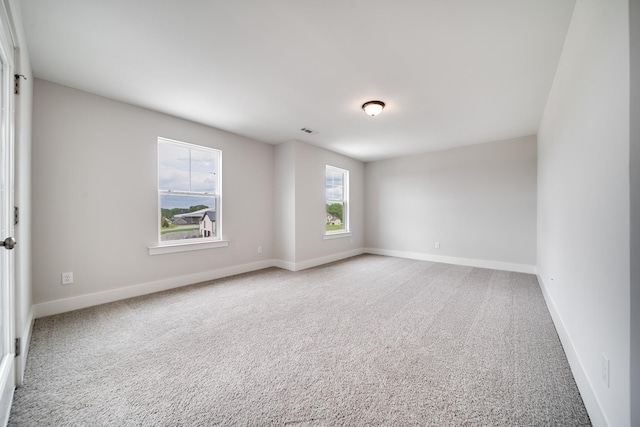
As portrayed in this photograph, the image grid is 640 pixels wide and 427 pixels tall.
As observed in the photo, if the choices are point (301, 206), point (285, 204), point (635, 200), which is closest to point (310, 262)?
point (301, 206)

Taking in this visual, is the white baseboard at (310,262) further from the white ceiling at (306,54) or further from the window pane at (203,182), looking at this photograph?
the white ceiling at (306,54)

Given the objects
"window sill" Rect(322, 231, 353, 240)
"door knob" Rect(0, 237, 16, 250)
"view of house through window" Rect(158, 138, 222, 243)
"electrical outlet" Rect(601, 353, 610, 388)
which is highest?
"view of house through window" Rect(158, 138, 222, 243)

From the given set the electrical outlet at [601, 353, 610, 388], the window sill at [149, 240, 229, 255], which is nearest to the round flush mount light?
the electrical outlet at [601, 353, 610, 388]

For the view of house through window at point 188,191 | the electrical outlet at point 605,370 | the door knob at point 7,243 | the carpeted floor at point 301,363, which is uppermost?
the view of house through window at point 188,191

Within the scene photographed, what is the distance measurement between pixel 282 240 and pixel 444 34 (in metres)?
3.82

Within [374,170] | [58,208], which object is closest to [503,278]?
[374,170]

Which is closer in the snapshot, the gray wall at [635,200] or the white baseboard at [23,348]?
the gray wall at [635,200]

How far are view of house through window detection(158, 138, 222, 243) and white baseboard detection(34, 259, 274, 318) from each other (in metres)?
0.56

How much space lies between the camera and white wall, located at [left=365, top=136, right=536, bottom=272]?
4465 mm

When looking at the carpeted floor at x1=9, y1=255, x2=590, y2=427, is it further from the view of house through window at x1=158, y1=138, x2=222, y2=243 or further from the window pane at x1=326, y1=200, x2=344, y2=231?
the window pane at x1=326, y1=200, x2=344, y2=231

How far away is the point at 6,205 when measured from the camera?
147 centimetres

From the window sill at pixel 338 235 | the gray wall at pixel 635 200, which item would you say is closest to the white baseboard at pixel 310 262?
the window sill at pixel 338 235

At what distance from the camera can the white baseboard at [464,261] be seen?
4.44 m

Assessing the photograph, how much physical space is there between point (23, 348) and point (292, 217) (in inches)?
133
